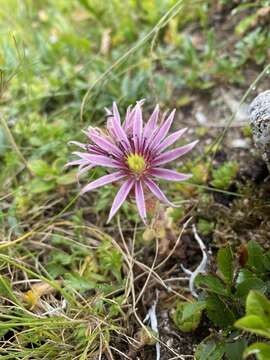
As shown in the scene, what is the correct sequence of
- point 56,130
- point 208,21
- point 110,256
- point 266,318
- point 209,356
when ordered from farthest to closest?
point 208,21 → point 56,130 → point 110,256 → point 209,356 → point 266,318

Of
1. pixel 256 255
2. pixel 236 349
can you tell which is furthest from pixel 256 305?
pixel 256 255

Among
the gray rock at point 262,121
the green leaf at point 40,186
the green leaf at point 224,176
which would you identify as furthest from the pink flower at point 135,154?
the green leaf at point 40,186

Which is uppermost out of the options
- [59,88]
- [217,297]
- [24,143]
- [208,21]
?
[208,21]

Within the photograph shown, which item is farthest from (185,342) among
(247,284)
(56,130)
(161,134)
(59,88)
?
(59,88)

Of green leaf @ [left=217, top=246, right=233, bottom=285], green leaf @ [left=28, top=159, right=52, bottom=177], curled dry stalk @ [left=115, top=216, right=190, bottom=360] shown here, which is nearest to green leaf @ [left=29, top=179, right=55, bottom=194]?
green leaf @ [left=28, top=159, right=52, bottom=177]

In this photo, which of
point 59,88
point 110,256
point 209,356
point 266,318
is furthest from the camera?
point 59,88

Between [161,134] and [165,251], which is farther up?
[161,134]

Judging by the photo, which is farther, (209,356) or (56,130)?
(56,130)

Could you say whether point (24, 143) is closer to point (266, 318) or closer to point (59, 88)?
point (59, 88)
